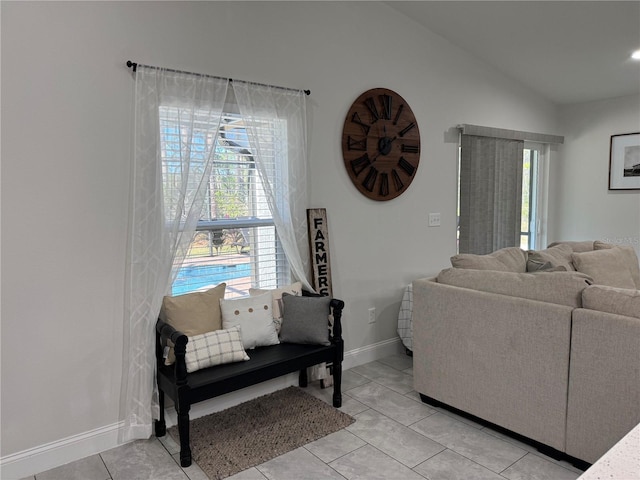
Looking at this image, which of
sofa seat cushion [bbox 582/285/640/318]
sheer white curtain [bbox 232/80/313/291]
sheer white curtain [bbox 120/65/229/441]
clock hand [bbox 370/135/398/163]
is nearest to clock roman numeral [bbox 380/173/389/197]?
clock hand [bbox 370/135/398/163]

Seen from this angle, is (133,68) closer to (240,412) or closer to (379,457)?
(240,412)

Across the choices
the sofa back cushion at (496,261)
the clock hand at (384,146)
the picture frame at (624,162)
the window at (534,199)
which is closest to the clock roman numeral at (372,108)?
the clock hand at (384,146)

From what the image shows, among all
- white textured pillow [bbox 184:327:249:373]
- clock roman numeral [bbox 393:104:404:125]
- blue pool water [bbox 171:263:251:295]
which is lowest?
white textured pillow [bbox 184:327:249:373]

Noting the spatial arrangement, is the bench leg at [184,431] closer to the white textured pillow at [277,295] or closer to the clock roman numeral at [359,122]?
the white textured pillow at [277,295]

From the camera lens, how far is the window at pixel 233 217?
9.70 ft

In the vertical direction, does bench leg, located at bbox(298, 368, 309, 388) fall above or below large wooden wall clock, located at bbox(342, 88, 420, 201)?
below

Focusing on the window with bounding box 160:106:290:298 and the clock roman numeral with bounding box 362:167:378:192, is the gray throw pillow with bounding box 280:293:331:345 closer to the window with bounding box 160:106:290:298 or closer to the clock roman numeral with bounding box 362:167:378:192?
the window with bounding box 160:106:290:298

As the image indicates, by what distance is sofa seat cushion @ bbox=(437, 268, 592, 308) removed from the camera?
7.74 ft

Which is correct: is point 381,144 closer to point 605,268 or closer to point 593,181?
point 605,268

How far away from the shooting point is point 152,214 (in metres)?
2.63

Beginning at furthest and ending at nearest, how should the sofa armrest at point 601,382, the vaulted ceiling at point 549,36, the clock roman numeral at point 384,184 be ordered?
the clock roman numeral at point 384,184 → the vaulted ceiling at point 549,36 → the sofa armrest at point 601,382

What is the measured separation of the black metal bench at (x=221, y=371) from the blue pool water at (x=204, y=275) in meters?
0.34

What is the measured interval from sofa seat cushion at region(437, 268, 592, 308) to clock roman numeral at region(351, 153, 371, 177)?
116 cm

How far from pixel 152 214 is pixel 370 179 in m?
1.78
